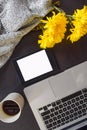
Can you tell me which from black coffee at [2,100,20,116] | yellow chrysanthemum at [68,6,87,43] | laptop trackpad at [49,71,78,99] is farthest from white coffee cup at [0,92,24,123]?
yellow chrysanthemum at [68,6,87,43]

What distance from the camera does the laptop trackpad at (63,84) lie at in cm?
91

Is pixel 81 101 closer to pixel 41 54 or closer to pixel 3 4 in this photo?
pixel 41 54

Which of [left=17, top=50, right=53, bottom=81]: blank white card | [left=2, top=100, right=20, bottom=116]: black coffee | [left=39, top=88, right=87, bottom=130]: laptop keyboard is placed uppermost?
[left=17, top=50, right=53, bottom=81]: blank white card

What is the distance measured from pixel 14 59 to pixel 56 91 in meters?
0.18

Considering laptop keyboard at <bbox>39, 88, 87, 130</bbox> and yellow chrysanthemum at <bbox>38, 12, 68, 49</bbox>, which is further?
laptop keyboard at <bbox>39, 88, 87, 130</bbox>

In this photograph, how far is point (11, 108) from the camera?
94 cm

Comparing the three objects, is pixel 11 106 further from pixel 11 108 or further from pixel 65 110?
pixel 65 110

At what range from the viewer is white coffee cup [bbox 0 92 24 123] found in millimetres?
883

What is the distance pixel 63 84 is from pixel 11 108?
0.65 ft

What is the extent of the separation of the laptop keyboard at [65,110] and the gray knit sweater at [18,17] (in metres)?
0.24

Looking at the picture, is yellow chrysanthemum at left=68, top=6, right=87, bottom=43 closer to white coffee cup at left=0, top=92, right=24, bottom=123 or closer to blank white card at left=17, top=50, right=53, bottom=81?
blank white card at left=17, top=50, right=53, bottom=81

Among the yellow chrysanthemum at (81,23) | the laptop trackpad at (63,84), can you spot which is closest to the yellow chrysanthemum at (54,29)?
the yellow chrysanthemum at (81,23)

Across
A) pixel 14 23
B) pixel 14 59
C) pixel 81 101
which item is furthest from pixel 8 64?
pixel 81 101

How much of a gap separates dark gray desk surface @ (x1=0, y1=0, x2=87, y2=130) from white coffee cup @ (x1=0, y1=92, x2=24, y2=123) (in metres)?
0.03
